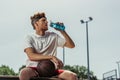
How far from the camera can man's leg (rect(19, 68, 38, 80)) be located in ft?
11.7

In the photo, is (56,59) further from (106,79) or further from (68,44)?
(106,79)

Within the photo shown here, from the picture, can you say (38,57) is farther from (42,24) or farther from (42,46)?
(42,24)

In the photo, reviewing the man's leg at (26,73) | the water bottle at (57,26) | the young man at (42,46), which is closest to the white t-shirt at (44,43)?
the young man at (42,46)

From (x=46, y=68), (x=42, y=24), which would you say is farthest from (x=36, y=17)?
(x=46, y=68)

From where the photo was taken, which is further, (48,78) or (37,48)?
(37,48)

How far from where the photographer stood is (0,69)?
67062 millimetres

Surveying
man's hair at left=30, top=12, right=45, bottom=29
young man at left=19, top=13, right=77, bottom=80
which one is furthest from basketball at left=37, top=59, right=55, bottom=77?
man's hair at left=30, top=12, right=45, bottom=29

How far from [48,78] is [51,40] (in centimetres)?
49

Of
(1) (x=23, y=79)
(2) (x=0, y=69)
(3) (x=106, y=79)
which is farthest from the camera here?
(2) (x=0, y=69)

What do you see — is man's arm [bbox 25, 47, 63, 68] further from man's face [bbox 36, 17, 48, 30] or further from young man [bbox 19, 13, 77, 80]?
man's face [bbox 36, 17, 48, 30]

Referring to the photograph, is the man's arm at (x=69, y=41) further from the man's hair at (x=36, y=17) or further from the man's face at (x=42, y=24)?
the man's hair at (x=36, y=17)

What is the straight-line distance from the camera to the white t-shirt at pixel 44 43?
3811 mm

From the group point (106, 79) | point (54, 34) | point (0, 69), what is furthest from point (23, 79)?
point (0, 69)

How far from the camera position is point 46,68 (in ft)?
11.9
